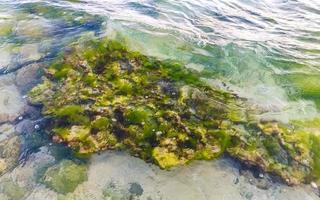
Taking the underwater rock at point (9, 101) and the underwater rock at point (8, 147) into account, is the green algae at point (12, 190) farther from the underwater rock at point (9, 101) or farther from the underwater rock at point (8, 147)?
the underwater rock at point (9, 101)

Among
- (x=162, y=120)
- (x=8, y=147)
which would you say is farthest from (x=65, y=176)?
(x=162, y=120)

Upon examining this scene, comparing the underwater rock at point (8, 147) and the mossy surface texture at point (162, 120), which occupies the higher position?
the mossy surface texture at point (162, 120)

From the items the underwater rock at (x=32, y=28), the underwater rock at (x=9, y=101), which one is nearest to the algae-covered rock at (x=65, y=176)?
the underwater rock at (x=9, y=101)

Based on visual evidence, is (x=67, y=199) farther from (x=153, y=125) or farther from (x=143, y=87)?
(x=143, y=87)

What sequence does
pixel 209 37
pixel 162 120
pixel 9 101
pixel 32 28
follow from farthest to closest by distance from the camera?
pixel 32 28, pixel 209 37, pixel 9 101, pixel 162 120

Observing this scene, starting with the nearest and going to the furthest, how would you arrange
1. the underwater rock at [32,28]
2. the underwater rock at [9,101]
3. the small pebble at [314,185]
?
1. the small pebble at [314,185]
2. the underwater rock at [9,101]
3. the underwater rock at [32,28]

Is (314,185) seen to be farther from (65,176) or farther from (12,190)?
(12,190)
